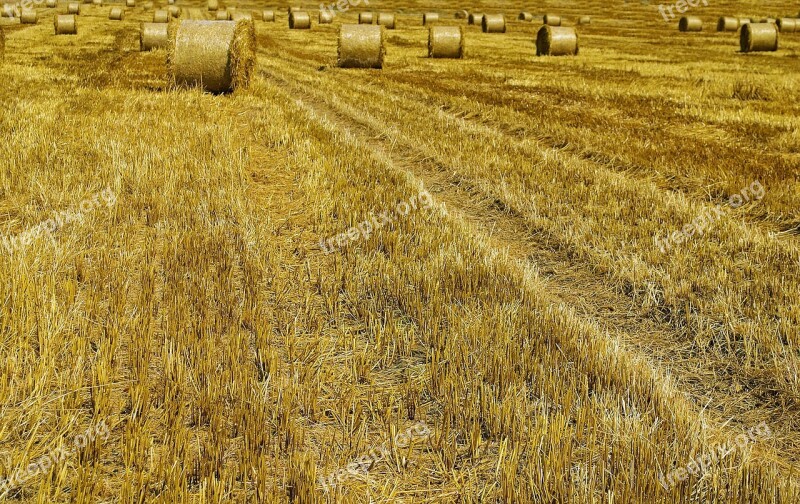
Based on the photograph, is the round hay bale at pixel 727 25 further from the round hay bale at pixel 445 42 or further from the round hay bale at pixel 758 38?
the round hay bale at pixel 445 42

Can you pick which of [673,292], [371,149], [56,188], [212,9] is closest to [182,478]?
[673,292]

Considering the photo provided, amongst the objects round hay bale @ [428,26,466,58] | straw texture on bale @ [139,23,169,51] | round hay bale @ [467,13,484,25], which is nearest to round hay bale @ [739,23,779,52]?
round hay bale @ [428,26,466,58]

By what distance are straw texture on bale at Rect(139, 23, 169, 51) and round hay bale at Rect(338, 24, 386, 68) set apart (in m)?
9.93

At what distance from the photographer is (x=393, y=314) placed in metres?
3.71

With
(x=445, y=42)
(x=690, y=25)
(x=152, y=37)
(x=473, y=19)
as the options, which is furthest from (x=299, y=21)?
(x=690, y=25)

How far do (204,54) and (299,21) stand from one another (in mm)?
33498

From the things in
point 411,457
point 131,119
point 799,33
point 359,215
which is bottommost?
point 411,457

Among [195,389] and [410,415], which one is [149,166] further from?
[410,415]

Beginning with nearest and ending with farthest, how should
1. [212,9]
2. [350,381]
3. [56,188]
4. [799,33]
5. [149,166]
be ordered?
[350,381], [56,188], [149,166], [799,33], [212,9]

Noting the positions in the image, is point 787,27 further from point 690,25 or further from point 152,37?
point 152,37

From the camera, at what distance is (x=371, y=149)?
8.84 metres

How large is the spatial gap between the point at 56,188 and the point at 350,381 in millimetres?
4115

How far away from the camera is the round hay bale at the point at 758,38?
27719 millimetres

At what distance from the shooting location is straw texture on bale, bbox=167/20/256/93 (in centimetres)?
1230
